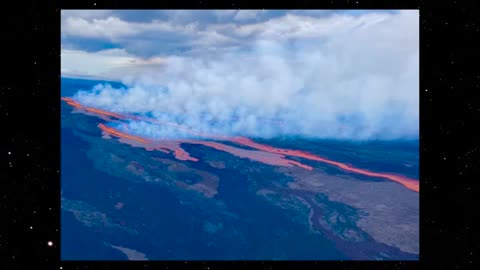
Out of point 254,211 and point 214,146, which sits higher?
point 214,146

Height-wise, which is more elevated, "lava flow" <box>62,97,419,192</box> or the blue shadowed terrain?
"lava flow" <box>62,97,419,192</box>

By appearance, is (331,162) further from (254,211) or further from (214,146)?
(214,146)

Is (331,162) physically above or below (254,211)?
above

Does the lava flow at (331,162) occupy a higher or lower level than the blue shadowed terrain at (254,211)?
higher

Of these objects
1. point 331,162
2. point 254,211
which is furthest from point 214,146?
point 331,162

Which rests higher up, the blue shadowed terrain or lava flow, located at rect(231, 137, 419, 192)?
lava flow, located at rect(231, 137, 419, 192)

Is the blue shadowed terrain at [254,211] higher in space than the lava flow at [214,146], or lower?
lower
